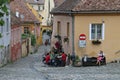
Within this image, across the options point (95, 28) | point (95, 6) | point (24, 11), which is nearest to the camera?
point (95, 6)

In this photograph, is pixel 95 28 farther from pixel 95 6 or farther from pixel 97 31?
pixel 95 6

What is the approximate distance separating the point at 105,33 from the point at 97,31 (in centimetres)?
61

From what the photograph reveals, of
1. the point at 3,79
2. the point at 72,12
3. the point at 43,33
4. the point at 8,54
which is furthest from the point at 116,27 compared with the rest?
the point at 43,33

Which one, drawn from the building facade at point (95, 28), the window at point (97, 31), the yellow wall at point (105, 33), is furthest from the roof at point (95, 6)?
the window at point (97, 31)

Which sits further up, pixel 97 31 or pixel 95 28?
pixel 95 28

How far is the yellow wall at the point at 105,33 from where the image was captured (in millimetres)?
38594

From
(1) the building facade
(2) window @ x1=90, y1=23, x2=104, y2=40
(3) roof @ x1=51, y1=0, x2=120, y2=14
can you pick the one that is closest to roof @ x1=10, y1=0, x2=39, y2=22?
(3) roof @ x1=51, y1=0, x2=120, y2=14

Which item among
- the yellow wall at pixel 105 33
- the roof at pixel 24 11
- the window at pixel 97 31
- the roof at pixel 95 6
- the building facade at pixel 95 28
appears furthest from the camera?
the roof at pixel 24 11

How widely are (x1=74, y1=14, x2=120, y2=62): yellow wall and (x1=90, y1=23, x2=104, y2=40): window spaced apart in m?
0.30

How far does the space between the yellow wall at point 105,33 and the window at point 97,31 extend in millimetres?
299

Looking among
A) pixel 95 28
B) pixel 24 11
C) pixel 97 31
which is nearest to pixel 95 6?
pixel 95 28

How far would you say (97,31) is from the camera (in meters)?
39.0

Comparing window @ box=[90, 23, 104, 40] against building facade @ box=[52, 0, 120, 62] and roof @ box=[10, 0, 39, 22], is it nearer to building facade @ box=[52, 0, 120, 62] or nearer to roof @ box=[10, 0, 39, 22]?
building facade @ box=[52, 0, 120, 62]

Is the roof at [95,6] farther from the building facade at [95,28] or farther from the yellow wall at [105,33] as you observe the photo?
the yellow wall at [105,33]
